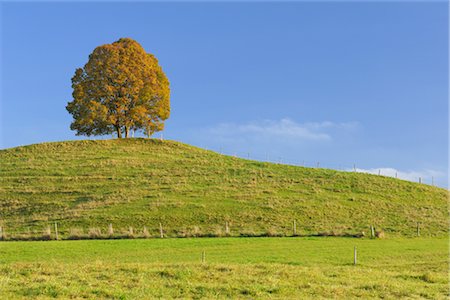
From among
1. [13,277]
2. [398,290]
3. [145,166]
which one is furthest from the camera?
[145,166]

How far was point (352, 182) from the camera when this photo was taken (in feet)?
213

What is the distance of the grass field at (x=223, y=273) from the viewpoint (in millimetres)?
17516

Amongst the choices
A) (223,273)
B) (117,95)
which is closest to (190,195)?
(117,95)

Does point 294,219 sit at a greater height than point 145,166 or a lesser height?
lesser

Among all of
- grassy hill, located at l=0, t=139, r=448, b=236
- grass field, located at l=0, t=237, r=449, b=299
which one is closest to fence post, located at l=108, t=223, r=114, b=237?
grassy hill, located at l=0, t=139, r=448, b=236

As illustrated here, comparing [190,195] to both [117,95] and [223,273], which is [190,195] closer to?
[117,95]

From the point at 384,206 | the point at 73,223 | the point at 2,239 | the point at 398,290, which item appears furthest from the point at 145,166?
the point at 398,290

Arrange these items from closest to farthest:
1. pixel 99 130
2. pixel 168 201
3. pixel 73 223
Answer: pixel 73 223
pixel 168 201
pixel 99 130

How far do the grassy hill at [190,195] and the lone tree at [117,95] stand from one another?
338 centimetres

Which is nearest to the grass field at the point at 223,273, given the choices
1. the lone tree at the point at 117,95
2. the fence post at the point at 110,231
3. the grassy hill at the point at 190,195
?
the fence post at the point at 110,231

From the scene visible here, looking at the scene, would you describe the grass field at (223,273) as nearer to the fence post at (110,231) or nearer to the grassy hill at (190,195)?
the fence post at (110,231)

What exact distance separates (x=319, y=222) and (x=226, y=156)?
33104 millimetres

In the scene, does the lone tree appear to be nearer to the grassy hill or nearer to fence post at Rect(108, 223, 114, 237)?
the grassy hill

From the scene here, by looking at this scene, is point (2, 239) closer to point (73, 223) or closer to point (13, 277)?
point (73, 223)
